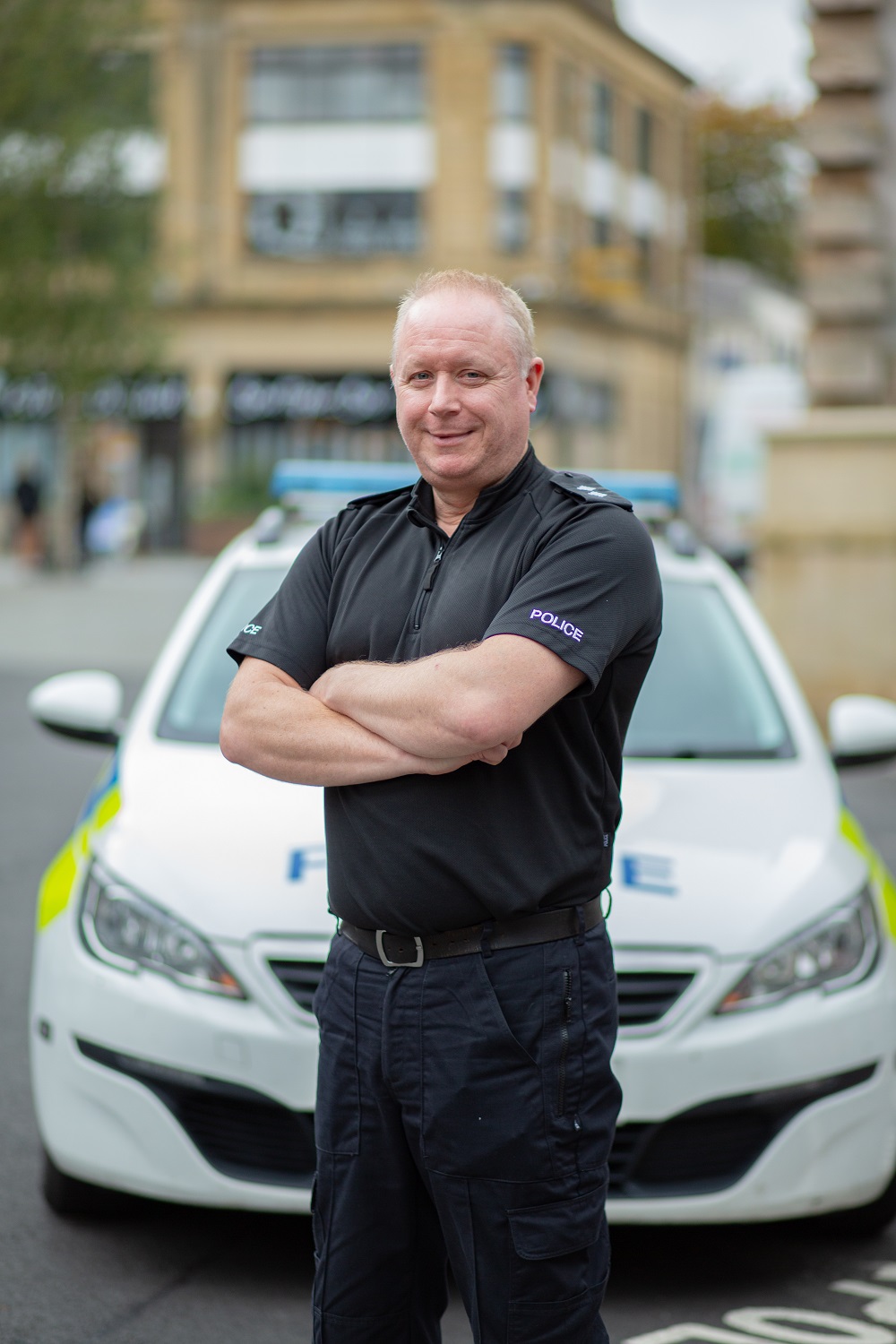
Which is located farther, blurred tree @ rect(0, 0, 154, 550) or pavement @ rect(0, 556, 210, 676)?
blurred tree @ rect(0, 0, 154, 550)

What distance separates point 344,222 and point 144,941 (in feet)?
128

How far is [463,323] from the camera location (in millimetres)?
2684

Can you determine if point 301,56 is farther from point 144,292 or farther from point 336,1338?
point 336,1338

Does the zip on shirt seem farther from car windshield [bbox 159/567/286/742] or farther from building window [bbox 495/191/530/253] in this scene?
building window [bbox 495/191/530/253]

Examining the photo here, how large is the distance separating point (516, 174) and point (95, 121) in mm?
14862

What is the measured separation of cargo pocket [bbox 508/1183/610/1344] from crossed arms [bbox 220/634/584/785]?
24.8 inches

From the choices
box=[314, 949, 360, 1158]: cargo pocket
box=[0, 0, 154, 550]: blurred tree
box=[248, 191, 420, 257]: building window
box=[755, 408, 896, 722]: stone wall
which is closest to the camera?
box=[314, 949, 360, 1158]: cargo pocket

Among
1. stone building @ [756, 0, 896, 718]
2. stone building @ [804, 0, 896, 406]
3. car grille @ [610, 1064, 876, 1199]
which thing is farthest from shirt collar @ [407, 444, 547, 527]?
stone building @ [804, 0, 896, 406]

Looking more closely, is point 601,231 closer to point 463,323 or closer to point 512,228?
point 512,228

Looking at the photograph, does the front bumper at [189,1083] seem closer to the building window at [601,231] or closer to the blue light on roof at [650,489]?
the blue light on roof at [650,489]

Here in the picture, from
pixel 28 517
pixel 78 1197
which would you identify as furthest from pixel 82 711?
pixel 28 517

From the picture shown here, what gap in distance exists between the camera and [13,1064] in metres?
5.26

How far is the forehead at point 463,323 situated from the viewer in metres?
2.69

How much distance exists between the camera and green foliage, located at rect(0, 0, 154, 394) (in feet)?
84.7
